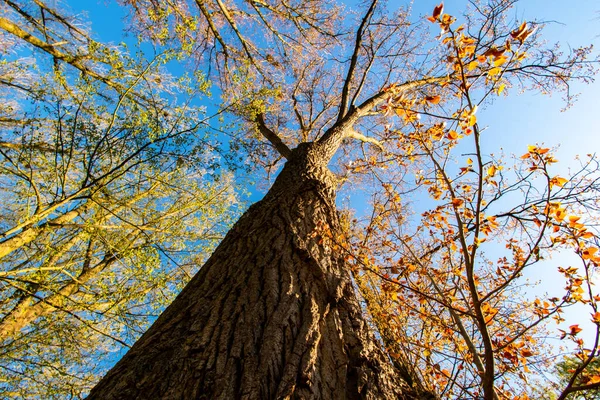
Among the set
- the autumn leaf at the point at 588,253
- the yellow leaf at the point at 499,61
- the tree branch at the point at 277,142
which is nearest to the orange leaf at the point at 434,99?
the yellow leaf at the point at 499,61

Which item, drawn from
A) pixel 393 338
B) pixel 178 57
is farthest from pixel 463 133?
pixel 178 57

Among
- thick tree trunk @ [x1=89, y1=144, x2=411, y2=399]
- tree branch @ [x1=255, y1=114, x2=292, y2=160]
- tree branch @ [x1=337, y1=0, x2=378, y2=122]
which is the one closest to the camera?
thick tree trunk @ [x1=89, y1=144, x2=411, y2=399]

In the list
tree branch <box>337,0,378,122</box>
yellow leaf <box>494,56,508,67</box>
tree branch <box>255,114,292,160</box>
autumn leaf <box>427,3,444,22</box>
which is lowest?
yellow leaf <box>494,56,508,67</box>

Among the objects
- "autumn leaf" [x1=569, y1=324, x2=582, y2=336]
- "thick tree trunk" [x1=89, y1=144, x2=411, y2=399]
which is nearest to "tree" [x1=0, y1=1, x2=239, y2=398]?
"thick tree trunk" [x1=89, y1=144, x2=411, y2=399]

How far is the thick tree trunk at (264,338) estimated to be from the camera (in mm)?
1129

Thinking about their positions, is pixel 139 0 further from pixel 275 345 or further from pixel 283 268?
pixel 275 345

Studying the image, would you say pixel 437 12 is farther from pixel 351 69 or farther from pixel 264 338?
pixel 351 69

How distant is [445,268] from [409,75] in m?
5.88

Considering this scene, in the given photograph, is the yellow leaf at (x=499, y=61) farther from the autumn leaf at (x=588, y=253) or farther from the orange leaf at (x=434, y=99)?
the autumn leaf at (x=588, y=253)

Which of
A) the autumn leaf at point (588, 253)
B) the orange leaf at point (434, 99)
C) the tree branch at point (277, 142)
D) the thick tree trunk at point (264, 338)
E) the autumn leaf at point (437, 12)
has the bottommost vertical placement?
the thick tree trunk at point (264, 338)

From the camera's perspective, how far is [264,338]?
1.31 metres

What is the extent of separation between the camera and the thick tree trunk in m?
1.13

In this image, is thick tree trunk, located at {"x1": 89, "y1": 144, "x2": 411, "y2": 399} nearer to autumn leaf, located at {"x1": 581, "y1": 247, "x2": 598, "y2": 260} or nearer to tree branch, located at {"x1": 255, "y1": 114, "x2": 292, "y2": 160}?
autumn leaf, located at {"x1": 581, "y1": 247, "x2": 598, "y2": 260}

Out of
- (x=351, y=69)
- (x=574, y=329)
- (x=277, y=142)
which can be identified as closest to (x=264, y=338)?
(x=574, y=329)
